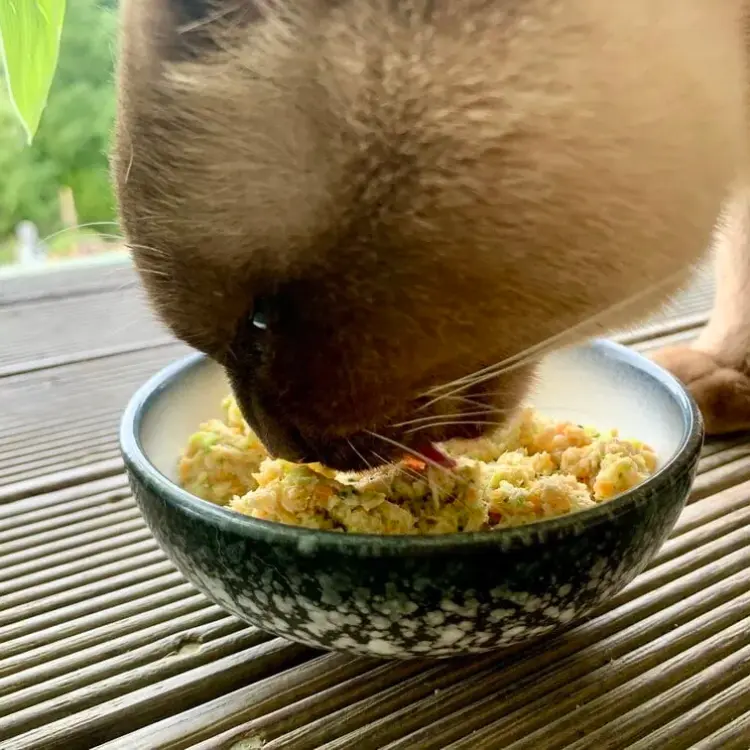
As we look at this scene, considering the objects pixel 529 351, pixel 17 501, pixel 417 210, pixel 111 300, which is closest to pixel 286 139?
pixel 417 210

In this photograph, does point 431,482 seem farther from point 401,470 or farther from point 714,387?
point 714,387

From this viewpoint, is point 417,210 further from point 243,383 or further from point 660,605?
point 660,605

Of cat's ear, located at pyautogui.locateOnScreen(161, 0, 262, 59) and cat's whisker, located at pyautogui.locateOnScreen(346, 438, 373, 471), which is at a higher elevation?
cat's ear, located at pyautogui.locateOnScreen(161, 0, 262, 59)

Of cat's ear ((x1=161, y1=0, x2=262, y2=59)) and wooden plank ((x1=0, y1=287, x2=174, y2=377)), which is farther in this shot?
wooden plank ((x1=0, y1=287, x2=174, y2=377))

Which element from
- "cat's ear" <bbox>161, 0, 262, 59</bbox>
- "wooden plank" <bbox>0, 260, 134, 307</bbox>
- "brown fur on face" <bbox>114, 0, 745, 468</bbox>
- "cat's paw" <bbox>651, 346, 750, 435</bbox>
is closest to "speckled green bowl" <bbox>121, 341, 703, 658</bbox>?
"brown fur on face" <bbox>114, 0, 745, 468</bbox>

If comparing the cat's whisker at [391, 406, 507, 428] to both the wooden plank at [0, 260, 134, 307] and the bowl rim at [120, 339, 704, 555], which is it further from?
the wooden plank at [0, 260, 134, 307]

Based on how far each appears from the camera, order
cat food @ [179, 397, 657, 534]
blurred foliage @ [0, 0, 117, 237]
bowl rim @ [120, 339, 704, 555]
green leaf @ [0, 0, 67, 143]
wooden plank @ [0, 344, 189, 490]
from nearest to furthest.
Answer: bowl rim @ [120, 339, 704, 555]
cat food @ [179, 397, 657, 534]
green leaf @ [0, 0, 67, 143]
wooden plank @ [0, 344, 189, 490]
blurred foliage @ [0, 0, 117, 237]
